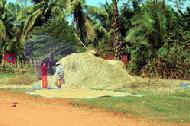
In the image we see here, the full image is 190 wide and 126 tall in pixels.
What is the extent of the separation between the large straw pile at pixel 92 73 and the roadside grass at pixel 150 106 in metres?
5.42

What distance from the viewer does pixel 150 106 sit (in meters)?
15.7

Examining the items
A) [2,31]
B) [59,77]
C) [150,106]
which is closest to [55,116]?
[150,106]

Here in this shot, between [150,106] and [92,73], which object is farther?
[92,73]

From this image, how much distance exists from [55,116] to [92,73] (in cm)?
1077

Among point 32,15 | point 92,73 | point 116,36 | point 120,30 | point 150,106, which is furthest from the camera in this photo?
point 32,15

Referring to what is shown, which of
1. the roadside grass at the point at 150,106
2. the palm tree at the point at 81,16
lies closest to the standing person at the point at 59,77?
the roadside grass at the point at 150,106

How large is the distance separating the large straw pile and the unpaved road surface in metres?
6.04

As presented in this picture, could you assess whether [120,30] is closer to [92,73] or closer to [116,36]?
[116,36]

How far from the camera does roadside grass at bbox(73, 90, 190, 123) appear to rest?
13984 millimetres

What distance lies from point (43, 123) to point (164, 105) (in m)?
5.10

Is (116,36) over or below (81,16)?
below

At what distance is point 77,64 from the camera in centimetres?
2483

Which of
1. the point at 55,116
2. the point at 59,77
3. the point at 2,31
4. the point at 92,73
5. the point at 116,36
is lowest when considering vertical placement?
the point at 55,116

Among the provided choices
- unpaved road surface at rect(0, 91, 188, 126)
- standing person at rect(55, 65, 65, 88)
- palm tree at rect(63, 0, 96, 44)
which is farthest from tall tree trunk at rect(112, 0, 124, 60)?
unpaved road surface at rect(0, 91, 188, 126)
